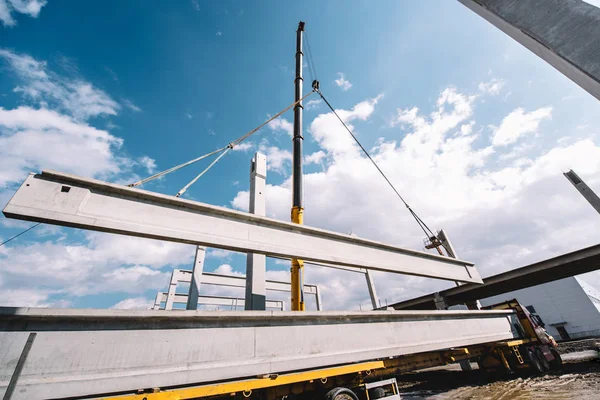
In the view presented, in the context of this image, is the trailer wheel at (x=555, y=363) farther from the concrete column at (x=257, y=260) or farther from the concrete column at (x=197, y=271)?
the concrete column at (x=197, y=271)

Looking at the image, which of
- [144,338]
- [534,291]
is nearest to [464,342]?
[144,338]

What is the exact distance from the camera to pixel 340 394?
429 centimetres

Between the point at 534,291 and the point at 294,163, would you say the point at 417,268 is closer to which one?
the point at 294,163

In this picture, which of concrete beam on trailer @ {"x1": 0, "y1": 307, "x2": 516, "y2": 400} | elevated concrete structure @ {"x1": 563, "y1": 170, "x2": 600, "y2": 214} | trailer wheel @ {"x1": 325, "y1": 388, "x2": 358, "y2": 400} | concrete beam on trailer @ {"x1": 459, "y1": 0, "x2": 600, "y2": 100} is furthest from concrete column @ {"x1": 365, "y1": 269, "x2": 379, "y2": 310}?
elevated concrete structure @ {"x1": 563, "y1": 170, "x2": 600, "y2": 214}

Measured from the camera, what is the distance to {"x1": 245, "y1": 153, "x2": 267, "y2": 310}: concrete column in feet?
17.7

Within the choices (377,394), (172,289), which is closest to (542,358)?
(377,394)

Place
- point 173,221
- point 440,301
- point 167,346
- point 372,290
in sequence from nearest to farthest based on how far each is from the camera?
1. point 167,346
2. point 173,221
3. point 372,290
4. point 440,301

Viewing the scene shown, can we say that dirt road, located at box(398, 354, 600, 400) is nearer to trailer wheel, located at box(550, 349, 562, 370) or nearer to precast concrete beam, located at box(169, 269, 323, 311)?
trailer wheel, located at box(550, 349, 562, 370)

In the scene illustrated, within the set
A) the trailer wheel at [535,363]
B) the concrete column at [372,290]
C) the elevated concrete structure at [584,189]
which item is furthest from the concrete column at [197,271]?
the elevated concrete structure at [584,189]

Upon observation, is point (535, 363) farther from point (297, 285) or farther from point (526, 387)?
point (297, 285)

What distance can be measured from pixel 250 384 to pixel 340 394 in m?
1.68

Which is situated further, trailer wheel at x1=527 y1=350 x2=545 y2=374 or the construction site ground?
trailer wheel at x1=527 y1=350 x2=545 y2=374

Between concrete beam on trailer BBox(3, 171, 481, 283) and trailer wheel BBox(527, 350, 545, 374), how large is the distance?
23.5ft

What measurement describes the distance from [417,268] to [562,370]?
26.6 ft
